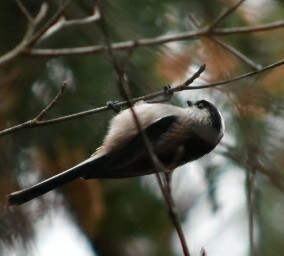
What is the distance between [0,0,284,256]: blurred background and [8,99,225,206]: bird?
0.29 ft

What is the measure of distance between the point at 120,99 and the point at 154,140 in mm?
495

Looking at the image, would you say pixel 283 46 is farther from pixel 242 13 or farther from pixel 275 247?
pixel 275 247

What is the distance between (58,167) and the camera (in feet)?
15.0

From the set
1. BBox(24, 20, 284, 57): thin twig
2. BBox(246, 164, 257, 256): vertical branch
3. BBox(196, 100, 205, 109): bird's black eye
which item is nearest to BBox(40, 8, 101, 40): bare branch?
BBox(24, 20, 284, 57): thin twig

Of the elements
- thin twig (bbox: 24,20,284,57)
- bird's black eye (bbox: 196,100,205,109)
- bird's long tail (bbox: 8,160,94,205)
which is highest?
thin twig (bbox: 24,20,284,57)

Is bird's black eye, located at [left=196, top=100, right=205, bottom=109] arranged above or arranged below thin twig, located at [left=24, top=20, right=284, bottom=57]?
below

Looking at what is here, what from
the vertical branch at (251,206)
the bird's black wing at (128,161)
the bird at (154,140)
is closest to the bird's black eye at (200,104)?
the bird at (154,140)

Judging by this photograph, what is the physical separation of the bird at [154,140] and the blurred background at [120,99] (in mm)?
89

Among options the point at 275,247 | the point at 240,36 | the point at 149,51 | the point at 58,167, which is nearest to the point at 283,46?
the point at 240,36

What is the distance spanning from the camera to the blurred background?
12.0ft

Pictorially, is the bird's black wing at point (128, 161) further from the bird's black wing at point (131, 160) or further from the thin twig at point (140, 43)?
the thin twig at point (140, 43)

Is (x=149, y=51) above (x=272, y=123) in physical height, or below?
above

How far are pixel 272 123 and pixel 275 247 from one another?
0.99 metres

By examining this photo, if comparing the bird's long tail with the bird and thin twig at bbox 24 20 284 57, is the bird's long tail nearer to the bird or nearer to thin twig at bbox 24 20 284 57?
the bird
